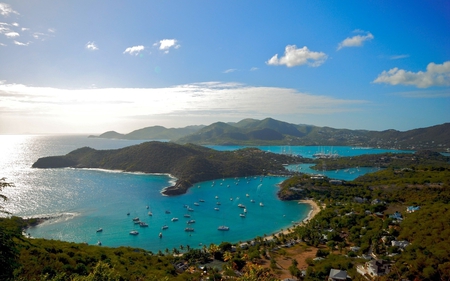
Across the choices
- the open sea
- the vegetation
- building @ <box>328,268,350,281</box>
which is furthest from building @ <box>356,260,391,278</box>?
the open sea

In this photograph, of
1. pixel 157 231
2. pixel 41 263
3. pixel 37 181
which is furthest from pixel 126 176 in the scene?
pixel 41 263

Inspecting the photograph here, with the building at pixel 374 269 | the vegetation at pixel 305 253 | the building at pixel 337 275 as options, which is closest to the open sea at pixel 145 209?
the vegetation at pixel 305 253

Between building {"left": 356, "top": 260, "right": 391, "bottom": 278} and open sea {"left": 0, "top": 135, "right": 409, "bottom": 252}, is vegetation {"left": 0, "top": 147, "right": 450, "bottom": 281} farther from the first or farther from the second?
open sea {"left": 0, "top": 135, "right": 409, "bottom": 252}

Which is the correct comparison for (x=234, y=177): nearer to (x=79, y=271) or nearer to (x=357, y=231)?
(x=357, y=231)

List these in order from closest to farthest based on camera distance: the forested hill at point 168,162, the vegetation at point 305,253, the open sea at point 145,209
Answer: the vegetation at point 305,253
the open sea at point 145,209
the forested hill at point 168,162

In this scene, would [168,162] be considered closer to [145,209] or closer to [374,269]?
[145,209]

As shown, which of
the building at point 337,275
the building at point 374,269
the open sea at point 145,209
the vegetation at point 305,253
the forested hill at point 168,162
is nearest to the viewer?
the vegetation at point 305,253

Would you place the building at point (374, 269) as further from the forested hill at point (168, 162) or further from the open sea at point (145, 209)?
the forested hill at point (168, 162)
